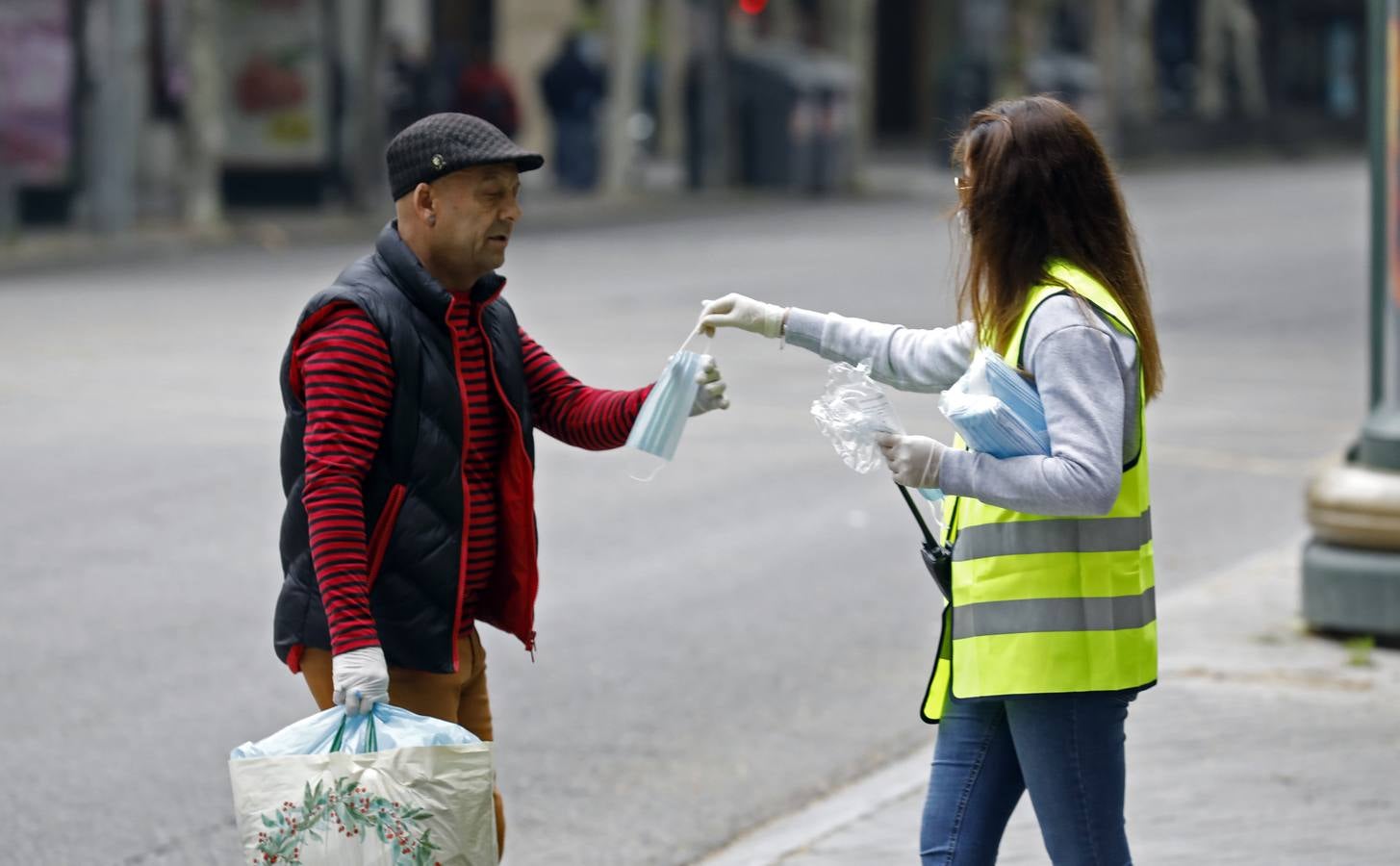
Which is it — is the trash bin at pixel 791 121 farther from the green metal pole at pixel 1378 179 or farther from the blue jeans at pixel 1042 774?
the blue jeans at pixel 1042 774

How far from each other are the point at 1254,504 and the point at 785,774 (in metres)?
4.58

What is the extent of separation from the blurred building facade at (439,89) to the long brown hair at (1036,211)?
10213 mm

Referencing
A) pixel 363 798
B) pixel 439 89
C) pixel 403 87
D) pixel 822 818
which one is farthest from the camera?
pixel 439 89

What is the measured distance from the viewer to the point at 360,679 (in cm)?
331

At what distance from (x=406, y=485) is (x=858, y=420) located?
2.49ft

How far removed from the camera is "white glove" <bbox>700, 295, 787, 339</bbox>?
3760mm

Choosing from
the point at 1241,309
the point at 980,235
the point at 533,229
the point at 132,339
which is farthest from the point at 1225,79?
the point at 980,235

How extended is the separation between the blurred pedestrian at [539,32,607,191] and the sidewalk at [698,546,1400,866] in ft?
76.3

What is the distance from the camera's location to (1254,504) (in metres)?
9.70

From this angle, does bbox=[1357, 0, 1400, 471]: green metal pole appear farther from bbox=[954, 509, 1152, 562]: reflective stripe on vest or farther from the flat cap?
the flat cap

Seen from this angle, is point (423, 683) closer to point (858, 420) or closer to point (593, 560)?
point (858, 420)

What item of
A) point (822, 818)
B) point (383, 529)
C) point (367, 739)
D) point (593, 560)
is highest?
point (383, 529)

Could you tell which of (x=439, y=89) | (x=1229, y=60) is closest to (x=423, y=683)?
(x=439, y=89)

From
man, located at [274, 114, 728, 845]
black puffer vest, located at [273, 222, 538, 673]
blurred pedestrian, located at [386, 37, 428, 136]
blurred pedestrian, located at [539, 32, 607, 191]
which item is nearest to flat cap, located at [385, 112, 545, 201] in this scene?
man, located at [274, 114, 728, 845]
